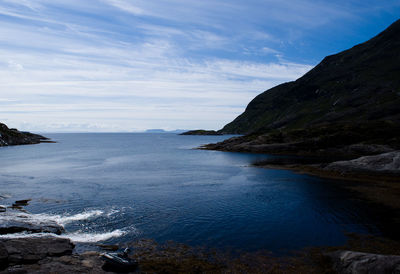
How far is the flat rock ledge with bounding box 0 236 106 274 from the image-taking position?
2289 cm

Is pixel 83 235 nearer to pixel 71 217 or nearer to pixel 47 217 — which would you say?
pixel 71 217

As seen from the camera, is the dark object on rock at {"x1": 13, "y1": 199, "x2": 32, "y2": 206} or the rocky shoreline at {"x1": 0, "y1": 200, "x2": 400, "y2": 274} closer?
the rocky shoreline at {"x1": 0, "y1": 200, "x2": 400, "y2": 274}

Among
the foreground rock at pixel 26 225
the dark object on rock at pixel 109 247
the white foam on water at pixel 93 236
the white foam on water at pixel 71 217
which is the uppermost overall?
the foreground rock at pixel 26 225

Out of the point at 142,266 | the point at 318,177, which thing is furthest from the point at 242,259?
the point at 318,177

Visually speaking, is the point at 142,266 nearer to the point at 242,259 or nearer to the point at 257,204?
the point at 242,259

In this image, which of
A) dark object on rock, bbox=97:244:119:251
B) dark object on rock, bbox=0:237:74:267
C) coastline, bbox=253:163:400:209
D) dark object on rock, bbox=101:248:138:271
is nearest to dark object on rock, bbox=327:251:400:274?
dark object on rock, bbox=101:248:138:271

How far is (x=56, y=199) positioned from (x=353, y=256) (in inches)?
1992

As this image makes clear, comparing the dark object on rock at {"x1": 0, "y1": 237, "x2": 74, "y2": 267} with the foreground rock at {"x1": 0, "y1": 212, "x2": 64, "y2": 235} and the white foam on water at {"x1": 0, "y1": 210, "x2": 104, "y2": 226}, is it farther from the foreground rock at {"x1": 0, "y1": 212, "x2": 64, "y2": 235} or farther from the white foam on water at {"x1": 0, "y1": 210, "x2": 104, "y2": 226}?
the white foam on water at {"x1": 0, "y1": 210, "x2": 104, "y2": 226}

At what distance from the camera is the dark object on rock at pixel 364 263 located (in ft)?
67.7

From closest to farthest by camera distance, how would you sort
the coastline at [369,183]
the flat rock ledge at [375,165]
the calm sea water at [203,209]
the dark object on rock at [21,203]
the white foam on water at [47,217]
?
the calm sea water at [203,209] → the white foam on water at [47,217] → the dark object on rock at [21,203] → the coastline at [369,183] → the flat rock ledge at [375,165]

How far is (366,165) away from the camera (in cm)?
7119

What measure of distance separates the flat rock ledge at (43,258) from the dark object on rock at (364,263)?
2193 centimetres

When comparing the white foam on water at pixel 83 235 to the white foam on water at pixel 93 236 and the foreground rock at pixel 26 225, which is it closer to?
the white foam on water at pixel 93 236

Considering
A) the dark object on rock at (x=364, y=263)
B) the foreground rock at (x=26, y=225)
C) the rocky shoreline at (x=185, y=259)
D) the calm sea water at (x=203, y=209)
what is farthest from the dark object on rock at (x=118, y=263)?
the dark object on rock at (x=364, y=263)
